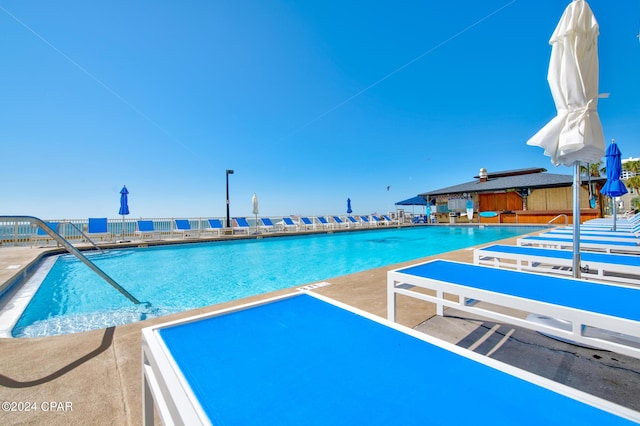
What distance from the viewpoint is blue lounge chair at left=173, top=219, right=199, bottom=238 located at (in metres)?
11.1

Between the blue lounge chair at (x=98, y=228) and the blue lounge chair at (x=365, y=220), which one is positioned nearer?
the blue lounge chair at (x=98, y=228)

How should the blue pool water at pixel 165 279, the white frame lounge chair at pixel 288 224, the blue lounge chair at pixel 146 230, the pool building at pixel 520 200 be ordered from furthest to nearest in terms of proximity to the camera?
the pool building at pixel 520 200, the white frame lounge chair at pixel 288 224, the blue lounge chair at pixel 146 230, the blue pool water at pixel 165 279

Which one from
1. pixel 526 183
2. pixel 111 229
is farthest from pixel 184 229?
pixel 526 183

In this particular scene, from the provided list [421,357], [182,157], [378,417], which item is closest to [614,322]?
[421,357]

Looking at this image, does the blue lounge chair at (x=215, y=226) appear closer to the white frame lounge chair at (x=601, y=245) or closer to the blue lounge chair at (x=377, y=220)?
the blue lounge chair at (x=377, y=220)

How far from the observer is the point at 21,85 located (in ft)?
23.7

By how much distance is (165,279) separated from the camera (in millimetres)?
5270

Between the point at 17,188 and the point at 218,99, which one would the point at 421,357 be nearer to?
the point at 218,99

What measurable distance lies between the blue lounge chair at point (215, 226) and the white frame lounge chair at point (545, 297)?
1129 cm

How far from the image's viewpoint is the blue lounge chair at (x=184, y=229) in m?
11.1

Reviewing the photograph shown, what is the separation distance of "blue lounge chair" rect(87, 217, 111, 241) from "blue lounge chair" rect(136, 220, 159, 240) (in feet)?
3.33

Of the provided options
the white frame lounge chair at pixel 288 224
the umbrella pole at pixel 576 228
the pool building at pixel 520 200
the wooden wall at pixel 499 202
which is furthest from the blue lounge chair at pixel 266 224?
the wooden wall at pixel 499 202

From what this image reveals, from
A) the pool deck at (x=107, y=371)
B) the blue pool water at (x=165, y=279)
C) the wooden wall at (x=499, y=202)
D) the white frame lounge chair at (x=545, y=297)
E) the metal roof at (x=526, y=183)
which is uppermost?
the metal roof at (x=526, y=183)

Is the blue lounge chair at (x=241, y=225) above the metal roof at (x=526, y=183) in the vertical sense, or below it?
below
